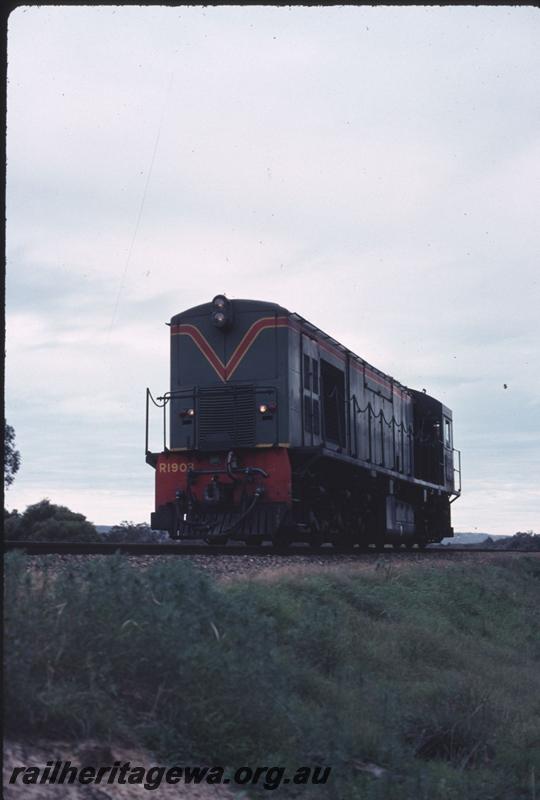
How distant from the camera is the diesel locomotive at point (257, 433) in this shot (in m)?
15.9

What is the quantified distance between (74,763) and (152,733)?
623 millimetres

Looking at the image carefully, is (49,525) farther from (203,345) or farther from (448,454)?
(448,454)

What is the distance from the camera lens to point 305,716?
6.21 m

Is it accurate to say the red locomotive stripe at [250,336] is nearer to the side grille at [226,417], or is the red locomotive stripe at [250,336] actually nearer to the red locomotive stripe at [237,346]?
the red locomotive stripe at [237,346]

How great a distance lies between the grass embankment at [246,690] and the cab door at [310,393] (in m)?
8.65

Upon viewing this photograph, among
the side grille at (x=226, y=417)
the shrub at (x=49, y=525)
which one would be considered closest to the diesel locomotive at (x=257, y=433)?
the side grille at (x=226, y=417)

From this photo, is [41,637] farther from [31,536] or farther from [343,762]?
[31,536]

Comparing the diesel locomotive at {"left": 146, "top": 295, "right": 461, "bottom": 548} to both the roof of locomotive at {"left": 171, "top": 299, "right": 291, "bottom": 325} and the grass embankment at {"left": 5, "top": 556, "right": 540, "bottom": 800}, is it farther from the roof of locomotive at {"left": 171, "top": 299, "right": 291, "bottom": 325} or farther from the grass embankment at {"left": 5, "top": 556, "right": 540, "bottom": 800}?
the grass embankment at {"left": 5, "top": 556, "right": 540, "bottom": 800}

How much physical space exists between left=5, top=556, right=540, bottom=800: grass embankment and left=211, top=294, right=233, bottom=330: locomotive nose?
8803 mm

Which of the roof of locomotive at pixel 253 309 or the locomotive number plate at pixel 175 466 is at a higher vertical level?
the roof of locomotive at pixel 253 309

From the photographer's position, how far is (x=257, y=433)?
16.5m

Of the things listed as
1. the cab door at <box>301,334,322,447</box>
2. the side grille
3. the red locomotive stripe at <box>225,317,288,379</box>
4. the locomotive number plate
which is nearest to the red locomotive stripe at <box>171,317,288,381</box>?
the red locomotive stripe at <box>225,317,288,379</box>

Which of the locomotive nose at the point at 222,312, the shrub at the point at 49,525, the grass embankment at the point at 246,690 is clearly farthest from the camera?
the shrub at the point at 49,525

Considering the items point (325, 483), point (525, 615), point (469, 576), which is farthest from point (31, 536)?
point (525, 615)
